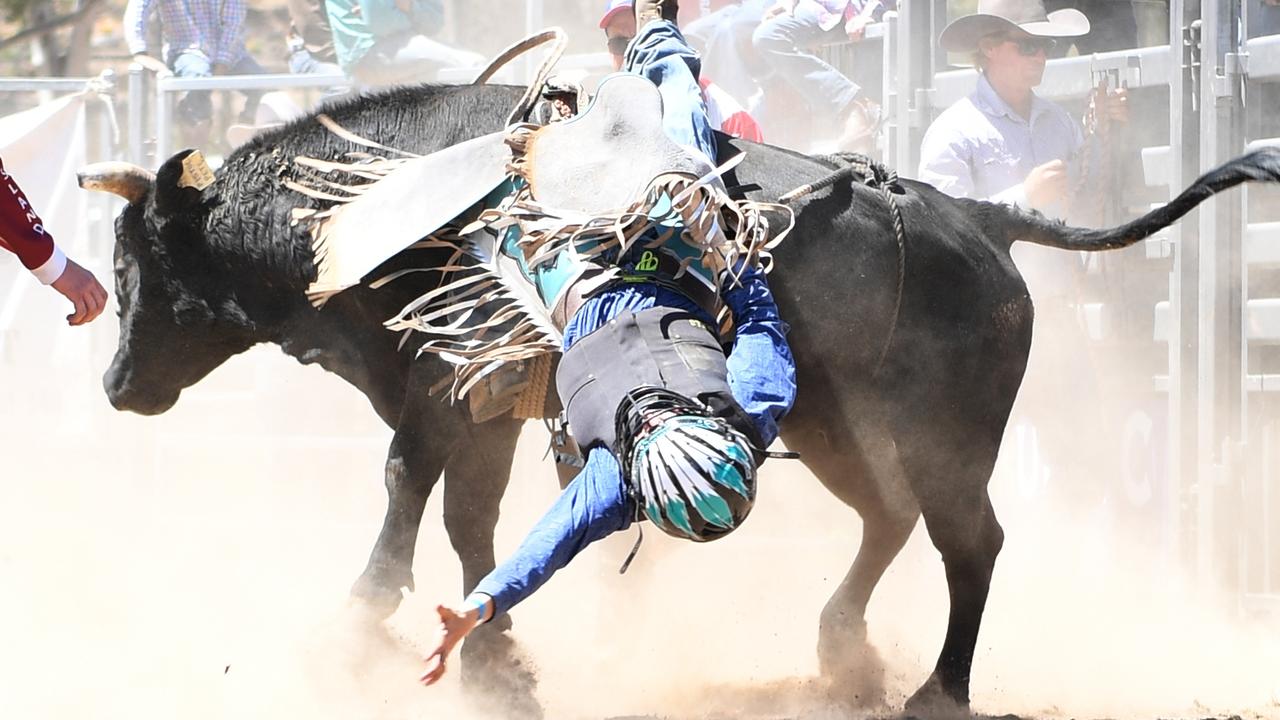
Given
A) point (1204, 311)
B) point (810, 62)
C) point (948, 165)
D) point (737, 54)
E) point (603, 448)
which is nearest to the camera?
point (603, 448)

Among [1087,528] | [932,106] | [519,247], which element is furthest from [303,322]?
[1087,528]

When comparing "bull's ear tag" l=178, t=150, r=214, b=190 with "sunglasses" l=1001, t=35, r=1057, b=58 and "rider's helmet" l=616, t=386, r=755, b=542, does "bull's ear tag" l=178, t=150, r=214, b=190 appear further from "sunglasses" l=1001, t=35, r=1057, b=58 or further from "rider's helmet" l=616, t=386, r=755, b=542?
"sunglasses" l=1001, t=35, r=1057, b=58

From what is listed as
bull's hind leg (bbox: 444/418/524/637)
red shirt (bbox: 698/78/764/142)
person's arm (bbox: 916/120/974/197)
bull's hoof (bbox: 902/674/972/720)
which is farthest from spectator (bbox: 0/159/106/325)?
person's arm (bbox: 916/120/974/197)

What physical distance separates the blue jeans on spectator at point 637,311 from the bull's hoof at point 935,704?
4.60 ft

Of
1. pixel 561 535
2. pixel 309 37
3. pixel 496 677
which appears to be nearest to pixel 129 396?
pixel 496 677

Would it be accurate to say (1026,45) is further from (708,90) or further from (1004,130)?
(708,90)

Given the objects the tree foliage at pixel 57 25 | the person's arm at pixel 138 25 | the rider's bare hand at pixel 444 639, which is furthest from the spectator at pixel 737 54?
the tree foliage at pixel 57 25

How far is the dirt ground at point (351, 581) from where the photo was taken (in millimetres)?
4523

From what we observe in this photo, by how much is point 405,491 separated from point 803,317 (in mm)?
1243

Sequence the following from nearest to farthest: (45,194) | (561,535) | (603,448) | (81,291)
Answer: (561,535) → (603,448) → (81,291) → (45,194)

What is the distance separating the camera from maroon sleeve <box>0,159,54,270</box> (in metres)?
3.69

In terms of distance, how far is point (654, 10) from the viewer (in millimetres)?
4215

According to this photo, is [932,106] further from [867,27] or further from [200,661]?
[200,661]

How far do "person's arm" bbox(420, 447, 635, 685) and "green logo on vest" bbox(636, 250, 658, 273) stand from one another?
1.70ft
